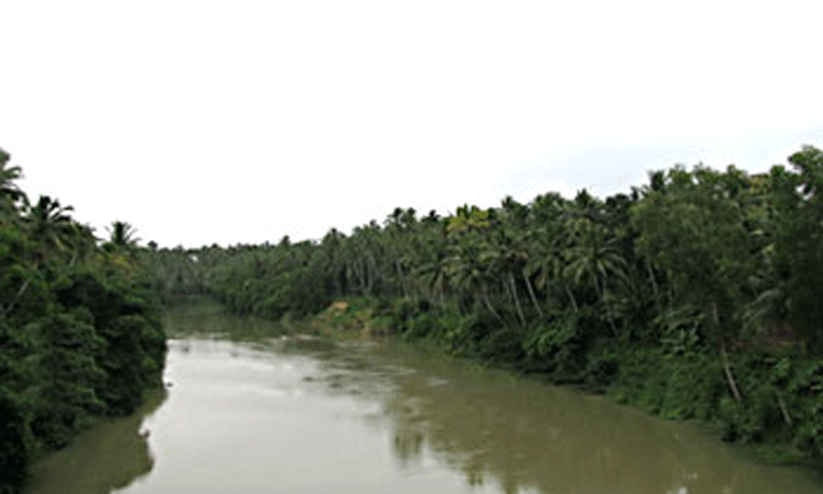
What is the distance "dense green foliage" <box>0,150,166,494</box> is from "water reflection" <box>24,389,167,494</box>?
2.33 ft

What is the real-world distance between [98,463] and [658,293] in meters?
30.6

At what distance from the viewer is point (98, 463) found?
27.0m

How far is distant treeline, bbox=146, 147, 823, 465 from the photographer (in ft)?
83.4

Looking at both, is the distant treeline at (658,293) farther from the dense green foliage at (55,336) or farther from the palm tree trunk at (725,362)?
the dense green foliage at (55,336)

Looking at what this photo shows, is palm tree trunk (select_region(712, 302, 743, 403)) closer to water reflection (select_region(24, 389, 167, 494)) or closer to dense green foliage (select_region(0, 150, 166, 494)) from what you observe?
water reflection (select_region(24, 389, 167, 494))

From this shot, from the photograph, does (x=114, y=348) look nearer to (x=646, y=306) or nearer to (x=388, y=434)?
(x=388, y=434)

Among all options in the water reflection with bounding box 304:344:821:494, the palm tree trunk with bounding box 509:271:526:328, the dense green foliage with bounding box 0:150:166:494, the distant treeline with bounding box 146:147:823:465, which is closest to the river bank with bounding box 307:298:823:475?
the distant treeline with bounding box 146:147:823:465

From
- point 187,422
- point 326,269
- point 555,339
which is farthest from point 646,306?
point 326,269

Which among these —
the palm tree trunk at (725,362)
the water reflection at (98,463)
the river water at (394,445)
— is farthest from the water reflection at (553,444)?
the water reflection at (98,463)

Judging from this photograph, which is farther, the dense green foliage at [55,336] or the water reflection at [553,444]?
the water reflection at [553,444]

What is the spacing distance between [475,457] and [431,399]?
12317 mm

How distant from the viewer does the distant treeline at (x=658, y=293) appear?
83.4ft

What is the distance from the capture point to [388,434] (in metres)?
32.6

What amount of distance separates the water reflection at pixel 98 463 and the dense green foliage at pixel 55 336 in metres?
0.71
